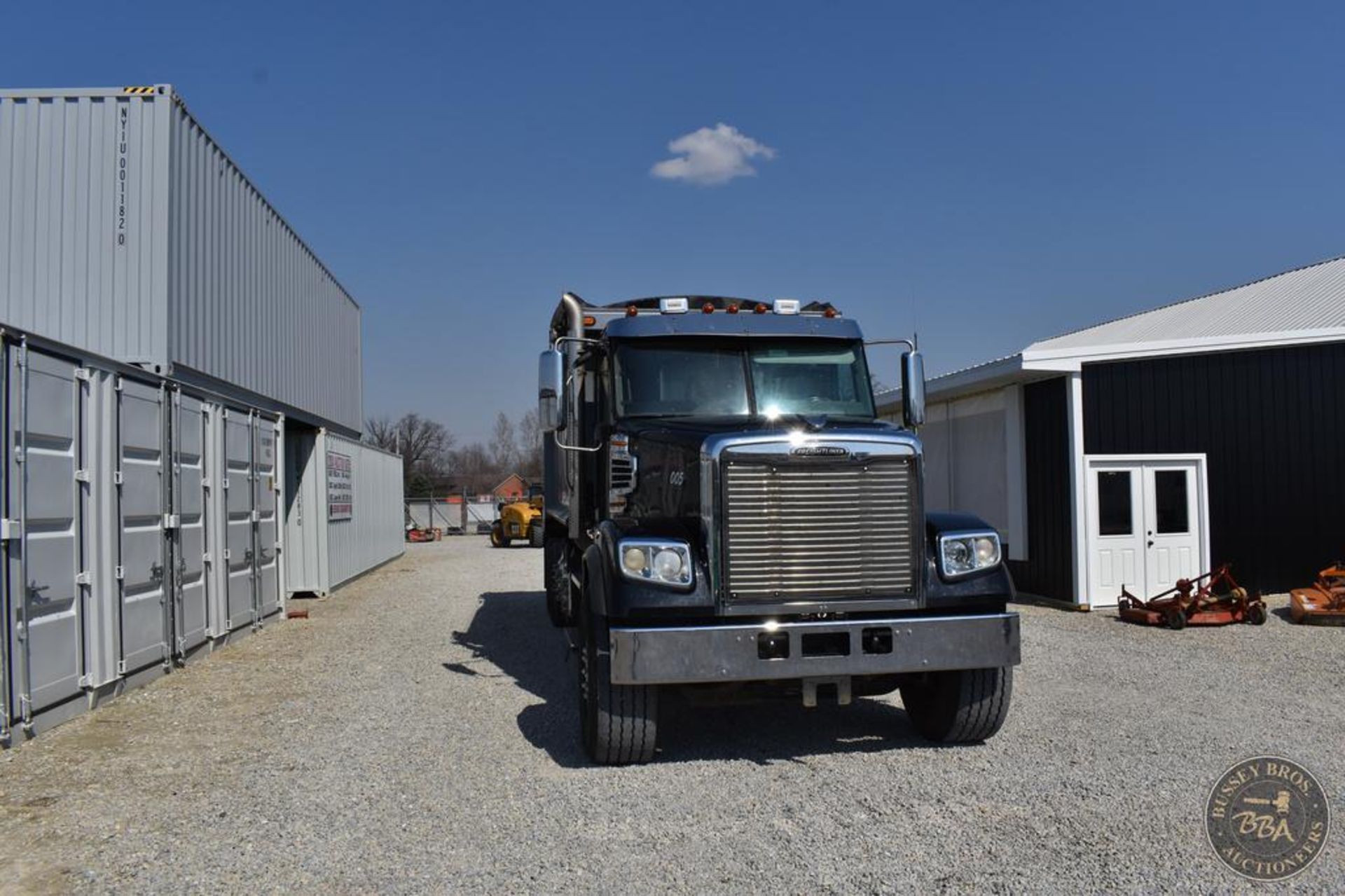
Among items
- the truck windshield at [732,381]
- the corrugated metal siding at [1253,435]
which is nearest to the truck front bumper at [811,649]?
the truck windshield at [732,381]

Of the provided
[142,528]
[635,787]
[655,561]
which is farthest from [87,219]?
[635,787]

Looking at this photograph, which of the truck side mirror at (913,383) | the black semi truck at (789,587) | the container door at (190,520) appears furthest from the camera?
the container door at (190,520)

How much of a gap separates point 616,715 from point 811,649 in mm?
1148

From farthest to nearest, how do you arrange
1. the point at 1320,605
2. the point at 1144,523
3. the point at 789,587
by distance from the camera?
the point at 1144,523 → the point at 1320,605 → the point at 789,587

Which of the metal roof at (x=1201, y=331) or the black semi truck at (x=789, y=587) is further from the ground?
the metal roof at (x=1201, y=331)

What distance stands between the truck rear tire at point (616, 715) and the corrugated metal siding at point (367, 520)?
1184 cm

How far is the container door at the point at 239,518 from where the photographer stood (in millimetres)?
10844

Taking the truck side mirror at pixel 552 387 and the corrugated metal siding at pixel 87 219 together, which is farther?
the corrugated metal siding at pixel 87 219

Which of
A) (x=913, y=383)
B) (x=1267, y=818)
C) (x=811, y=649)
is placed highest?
(x=913, y=383)

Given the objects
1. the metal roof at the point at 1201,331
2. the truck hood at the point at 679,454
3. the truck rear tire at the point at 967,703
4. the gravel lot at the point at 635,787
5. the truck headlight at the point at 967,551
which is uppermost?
the metal roof at the point at 1201,331

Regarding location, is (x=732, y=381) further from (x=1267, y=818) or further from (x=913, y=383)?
(x=1267, y=818)

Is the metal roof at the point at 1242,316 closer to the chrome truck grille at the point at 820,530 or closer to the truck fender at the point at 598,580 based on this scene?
the chrome truck grille at the point at 820,530

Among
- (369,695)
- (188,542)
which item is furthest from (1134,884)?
(188,542)

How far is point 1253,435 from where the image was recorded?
13008 mm
